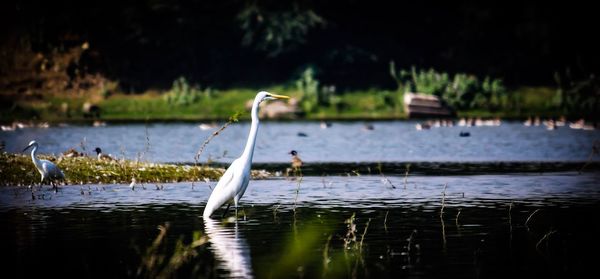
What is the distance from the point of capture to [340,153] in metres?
50.3

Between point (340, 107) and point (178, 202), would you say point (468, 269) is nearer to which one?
point (178, 202)

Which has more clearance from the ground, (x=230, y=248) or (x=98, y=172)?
(x=98, y=172)

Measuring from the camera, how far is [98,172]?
1294 inches

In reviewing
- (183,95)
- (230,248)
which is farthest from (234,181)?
(183,95)

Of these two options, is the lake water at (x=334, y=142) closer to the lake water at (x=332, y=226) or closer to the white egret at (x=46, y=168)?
the lake water at (x=332, y=226)

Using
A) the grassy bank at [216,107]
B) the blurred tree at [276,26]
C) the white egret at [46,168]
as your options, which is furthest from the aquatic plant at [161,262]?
the blurred tree at [276,26]

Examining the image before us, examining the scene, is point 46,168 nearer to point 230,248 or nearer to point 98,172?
point 98,172

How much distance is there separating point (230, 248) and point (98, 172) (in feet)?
45.2

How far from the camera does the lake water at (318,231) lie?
17844 mm

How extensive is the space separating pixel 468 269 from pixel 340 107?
65772 mm

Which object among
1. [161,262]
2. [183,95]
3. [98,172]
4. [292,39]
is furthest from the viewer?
[292,39]

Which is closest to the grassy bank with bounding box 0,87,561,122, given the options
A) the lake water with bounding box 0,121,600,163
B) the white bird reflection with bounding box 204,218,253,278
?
the lake water with bounding box 0,121,600,163

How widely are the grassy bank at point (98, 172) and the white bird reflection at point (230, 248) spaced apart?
9273mm

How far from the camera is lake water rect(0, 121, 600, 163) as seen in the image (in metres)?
47.4
